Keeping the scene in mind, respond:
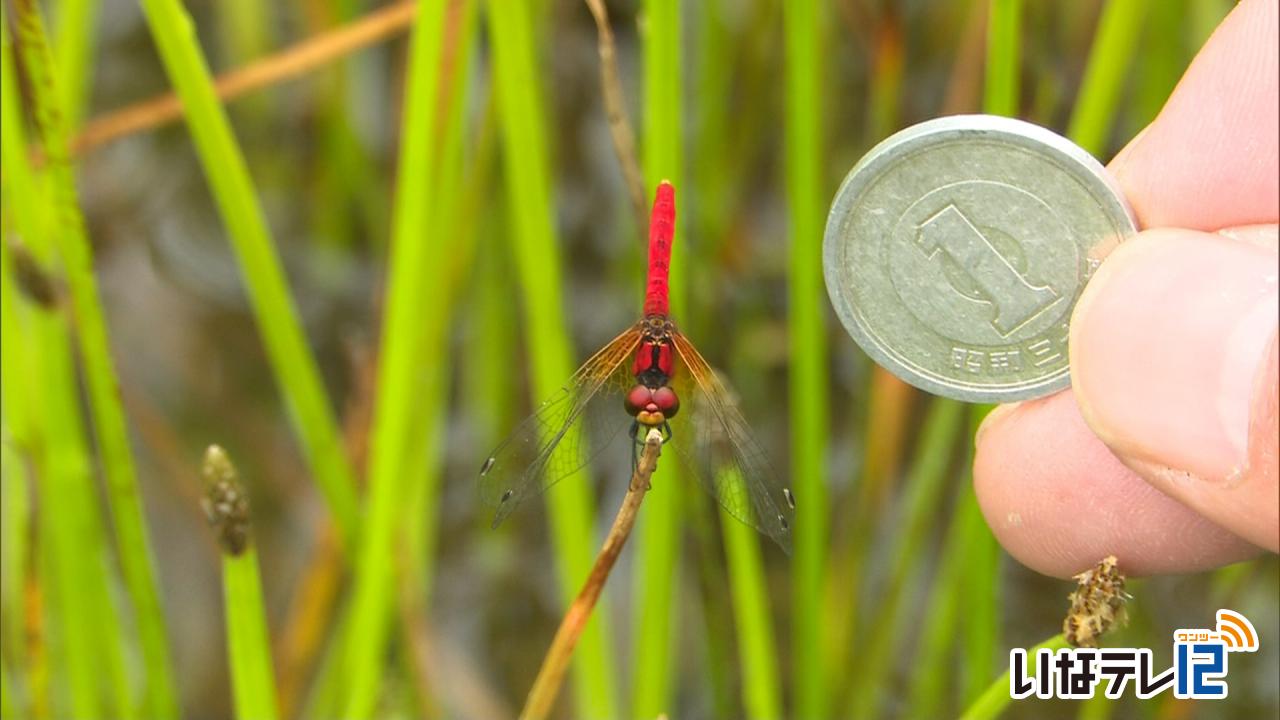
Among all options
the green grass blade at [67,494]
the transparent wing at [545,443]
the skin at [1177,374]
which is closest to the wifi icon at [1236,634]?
the skin at [1177,374]

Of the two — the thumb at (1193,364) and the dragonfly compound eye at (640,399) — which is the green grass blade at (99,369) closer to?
the dragonfly compound eye at (640,399)

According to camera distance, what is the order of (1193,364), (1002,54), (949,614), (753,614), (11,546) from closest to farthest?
1. (1193,364)
2. (1002,54)
3. (753,614)
4. (949,614)
5. (11,546)

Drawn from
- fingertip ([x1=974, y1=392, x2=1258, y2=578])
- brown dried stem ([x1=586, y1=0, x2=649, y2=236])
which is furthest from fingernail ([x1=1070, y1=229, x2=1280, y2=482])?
brown dried stem ([x1=586, y1=0, x2=649, y2=236])

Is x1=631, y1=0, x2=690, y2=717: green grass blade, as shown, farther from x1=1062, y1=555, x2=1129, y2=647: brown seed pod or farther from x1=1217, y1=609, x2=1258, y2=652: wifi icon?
x1=1217, y1=609, x2=1258, y2=652: wifi icon

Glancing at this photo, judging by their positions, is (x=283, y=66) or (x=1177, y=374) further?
(x=283, y=66)

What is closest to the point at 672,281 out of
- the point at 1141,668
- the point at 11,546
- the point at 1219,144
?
the point at 1219,144

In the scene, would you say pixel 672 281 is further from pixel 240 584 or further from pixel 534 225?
pixel 240 584

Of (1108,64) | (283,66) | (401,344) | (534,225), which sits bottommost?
(401,344)

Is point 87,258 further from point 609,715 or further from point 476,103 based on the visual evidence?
point 476,103
